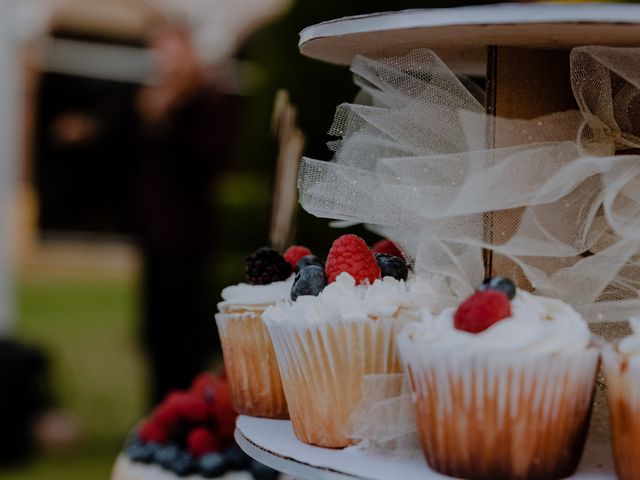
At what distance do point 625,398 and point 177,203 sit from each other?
315 cm

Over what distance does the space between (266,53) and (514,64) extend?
249cm

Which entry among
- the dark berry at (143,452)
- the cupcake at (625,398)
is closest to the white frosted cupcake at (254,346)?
the dark berry at (143,452)

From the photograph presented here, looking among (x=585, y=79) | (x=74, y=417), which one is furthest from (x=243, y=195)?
(x=585, y=79)

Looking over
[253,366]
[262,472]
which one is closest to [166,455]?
[262,472]

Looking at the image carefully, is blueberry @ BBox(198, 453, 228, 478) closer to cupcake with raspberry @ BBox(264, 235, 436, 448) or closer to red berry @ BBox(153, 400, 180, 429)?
red berry @ BBox(153, 400, 180, 429)

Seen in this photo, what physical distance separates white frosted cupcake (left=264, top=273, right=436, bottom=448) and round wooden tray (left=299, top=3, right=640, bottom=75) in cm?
31

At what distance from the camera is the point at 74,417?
468cm

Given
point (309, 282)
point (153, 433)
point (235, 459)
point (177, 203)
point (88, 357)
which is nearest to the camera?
point (309, 282)

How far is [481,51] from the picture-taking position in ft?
4.66

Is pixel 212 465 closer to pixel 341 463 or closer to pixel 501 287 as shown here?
pixel 341 463

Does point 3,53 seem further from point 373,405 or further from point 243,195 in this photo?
point 373,405

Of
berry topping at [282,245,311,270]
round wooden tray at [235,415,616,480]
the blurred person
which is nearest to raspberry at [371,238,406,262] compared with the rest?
berry topping at [282,245,311,270]

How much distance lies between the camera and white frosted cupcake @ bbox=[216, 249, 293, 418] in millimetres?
1506

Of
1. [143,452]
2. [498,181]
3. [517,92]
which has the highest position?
[517,92]
